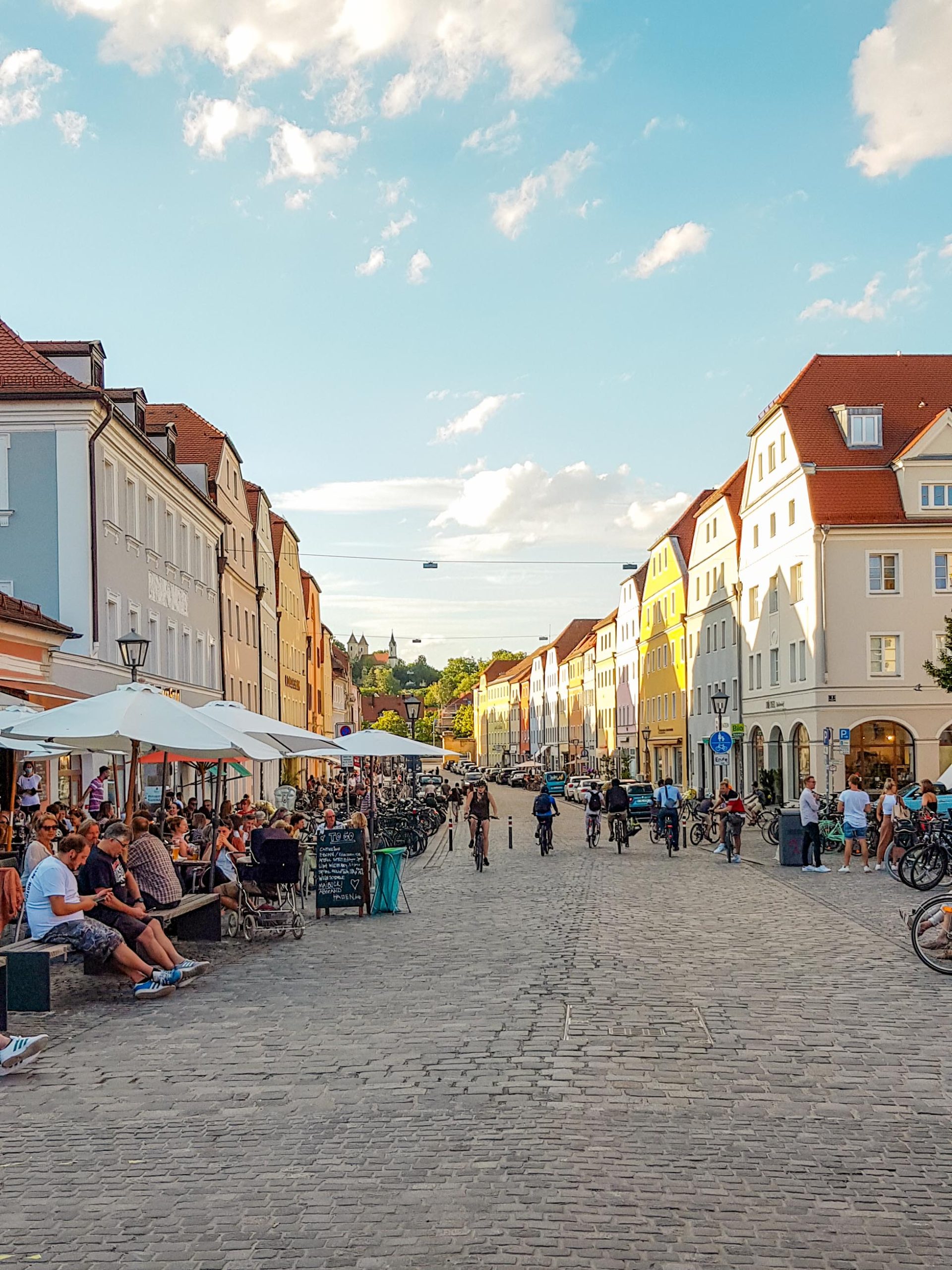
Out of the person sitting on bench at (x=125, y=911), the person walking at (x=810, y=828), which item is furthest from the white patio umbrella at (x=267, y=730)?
the person walking at (x=810, y=828)

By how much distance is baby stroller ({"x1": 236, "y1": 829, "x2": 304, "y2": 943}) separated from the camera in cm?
1595

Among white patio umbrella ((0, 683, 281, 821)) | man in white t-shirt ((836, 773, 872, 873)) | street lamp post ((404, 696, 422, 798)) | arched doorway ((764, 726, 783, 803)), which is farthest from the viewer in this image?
arched doorway ((764, 726, 783, 803))

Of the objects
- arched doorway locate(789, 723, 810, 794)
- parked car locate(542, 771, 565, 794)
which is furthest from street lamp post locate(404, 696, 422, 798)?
parked car locate(542, 771, 565, 794)

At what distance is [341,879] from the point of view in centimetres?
1861

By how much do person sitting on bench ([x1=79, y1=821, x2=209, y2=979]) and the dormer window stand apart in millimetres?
41351

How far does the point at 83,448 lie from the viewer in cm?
3034

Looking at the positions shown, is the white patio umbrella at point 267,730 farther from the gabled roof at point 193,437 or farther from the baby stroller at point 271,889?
the gabled roof at point 193,437

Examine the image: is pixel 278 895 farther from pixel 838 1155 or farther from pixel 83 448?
pixel 83 448

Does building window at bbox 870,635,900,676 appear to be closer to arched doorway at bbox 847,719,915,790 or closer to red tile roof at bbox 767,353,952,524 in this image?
arched doorway at bbox 847,719,915,790

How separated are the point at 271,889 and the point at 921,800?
1968 cm

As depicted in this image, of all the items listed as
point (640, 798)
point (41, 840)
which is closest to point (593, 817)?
point (640, 798)

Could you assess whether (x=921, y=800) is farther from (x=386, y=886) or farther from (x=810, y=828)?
(x=386, y=886)

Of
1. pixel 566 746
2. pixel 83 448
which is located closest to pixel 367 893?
pixel 83 448

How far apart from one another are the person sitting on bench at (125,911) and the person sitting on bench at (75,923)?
0.73 ft
